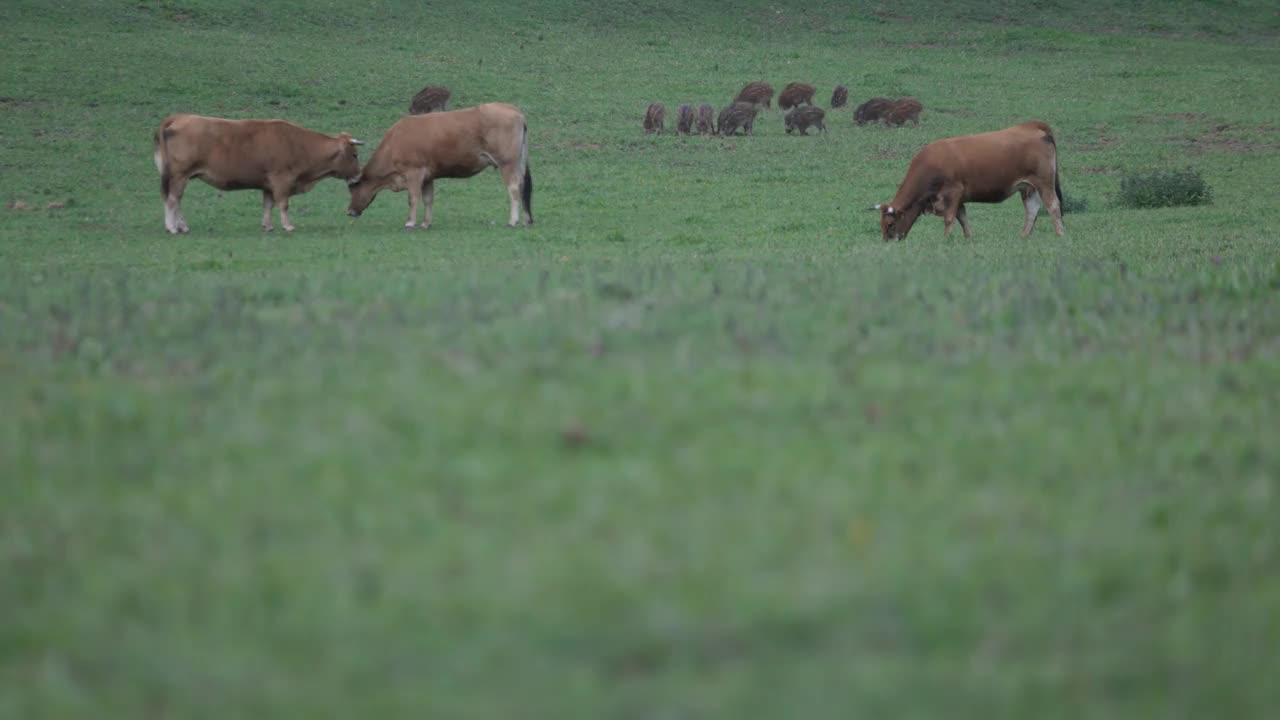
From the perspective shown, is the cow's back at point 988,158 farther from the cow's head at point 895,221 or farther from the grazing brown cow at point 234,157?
the grazing brown cow at point 234,157

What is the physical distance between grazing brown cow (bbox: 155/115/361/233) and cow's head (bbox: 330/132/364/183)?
0.28 meters

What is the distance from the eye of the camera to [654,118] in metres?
34.6

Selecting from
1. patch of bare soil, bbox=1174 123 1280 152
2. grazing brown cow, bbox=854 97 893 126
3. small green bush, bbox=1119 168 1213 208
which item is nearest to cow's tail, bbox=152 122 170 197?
small green bush, bbox=1119 168 1213 208

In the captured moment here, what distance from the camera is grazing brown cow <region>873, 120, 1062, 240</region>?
20.4m

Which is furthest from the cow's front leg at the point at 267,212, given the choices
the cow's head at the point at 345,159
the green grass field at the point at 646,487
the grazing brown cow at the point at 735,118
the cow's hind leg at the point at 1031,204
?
the grazing brown cow at the point at 735,118

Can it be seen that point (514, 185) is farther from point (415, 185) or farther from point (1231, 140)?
point (1231, 140)

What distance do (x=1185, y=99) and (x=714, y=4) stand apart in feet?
71.6

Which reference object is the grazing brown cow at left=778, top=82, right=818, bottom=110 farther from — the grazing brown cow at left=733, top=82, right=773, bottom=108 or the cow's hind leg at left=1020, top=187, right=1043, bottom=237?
the cow's hind leg at left=1020, top=187, right=1043, bottom=237

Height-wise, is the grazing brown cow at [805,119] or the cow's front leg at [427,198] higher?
the grazing brown cow at [805,119]

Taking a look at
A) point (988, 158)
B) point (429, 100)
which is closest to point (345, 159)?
point (988, 158)

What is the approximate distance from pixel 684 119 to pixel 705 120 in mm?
509

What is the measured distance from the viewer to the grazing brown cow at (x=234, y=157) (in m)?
20.1

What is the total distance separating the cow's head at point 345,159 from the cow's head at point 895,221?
7587mm

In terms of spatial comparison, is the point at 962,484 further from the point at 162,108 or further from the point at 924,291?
the point at 162,108
